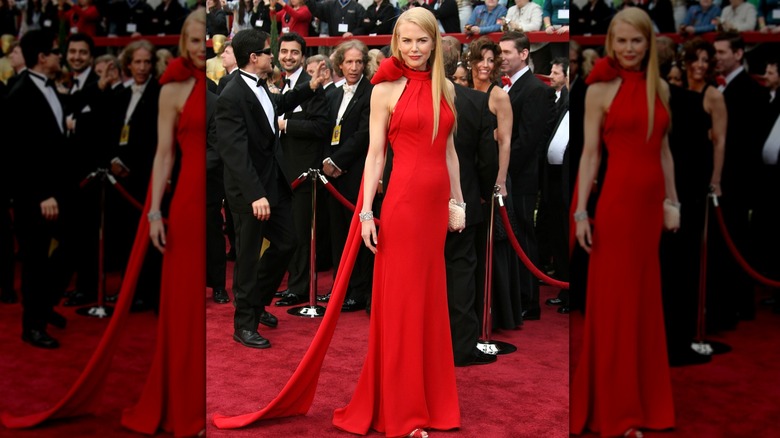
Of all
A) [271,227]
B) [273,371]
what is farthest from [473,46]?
[273,371]

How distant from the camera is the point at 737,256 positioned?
5.96 feet

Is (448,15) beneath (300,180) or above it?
above

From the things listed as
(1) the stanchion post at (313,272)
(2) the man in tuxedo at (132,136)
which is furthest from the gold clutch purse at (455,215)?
(2) the man in tuxedo at (132,136)

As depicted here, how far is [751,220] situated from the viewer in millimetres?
1797

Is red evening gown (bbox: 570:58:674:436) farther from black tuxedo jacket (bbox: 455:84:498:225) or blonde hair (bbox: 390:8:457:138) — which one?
black tuxedo jacket (bbox: 455:84:498:225)

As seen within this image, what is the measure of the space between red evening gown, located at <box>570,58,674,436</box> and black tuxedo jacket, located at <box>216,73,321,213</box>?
3.50 meters

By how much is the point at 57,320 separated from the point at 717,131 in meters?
1.20

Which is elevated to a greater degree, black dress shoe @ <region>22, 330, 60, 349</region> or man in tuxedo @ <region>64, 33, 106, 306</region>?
man in tuxedo @ <region>64, 33, 106, 306</region>

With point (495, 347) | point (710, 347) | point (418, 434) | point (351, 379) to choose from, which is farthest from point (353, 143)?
point (710, 347)

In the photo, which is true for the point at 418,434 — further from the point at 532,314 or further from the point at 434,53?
the point at 532,314

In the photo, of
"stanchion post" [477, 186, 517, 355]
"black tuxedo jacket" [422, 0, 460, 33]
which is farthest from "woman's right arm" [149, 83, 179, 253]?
"black tuxedo jacket" [422, 0, 460, 33]

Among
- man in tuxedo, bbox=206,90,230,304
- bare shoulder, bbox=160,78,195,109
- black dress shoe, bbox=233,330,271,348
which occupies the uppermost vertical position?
bare shoulder, bbox=160,78,195,109

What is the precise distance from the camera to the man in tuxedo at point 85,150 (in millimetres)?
1284

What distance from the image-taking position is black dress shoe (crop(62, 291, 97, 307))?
132 cm
